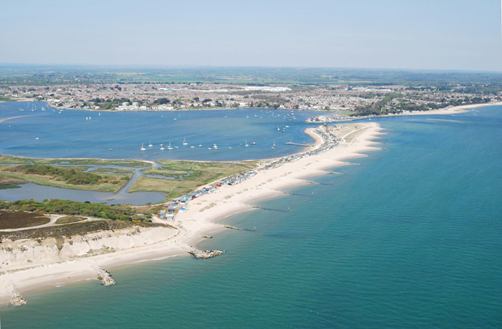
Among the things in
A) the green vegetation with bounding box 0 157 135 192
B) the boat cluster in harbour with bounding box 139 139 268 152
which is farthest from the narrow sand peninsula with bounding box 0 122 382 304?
the boat cluster in harbour with bounding box 139 139 268 152

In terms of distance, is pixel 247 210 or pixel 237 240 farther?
pixel 247 210

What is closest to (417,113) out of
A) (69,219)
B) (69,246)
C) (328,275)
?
(328,275)

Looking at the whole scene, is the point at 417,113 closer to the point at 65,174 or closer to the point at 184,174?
the point at 184,174

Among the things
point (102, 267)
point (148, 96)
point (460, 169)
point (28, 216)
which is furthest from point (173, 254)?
point (148, 96)

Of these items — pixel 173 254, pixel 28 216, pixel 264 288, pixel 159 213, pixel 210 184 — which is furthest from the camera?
pixel 210 184

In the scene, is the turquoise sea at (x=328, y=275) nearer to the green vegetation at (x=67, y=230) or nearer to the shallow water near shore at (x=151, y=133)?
the green vegetation at (x=67, y=230)

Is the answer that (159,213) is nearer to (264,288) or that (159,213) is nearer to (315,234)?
(315,234)
